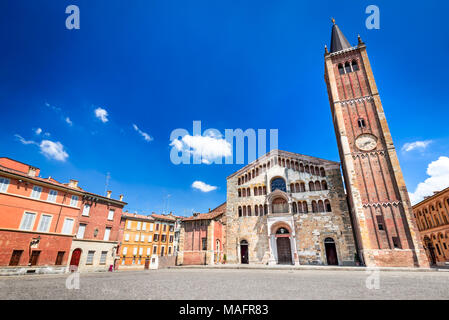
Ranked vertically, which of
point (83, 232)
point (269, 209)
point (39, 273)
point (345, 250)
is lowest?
point (39, 273)

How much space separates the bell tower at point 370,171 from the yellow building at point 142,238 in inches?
1371

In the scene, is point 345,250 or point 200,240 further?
point 200,240

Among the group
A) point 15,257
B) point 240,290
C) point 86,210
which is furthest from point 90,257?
point 240,290

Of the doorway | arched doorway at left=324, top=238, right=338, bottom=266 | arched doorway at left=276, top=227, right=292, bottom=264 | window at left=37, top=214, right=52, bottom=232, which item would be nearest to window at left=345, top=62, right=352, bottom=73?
arched doorway at left=324, top=238, right=338, bottom=266

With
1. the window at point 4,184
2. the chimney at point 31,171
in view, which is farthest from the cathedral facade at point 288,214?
the window at point 4,184

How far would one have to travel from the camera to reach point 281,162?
3056 cm

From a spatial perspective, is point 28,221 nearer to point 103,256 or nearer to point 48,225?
point 48,225

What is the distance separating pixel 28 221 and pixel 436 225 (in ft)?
177

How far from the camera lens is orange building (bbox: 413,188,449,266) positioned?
3102cm

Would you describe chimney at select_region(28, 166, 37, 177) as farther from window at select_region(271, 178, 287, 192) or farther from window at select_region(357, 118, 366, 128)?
window at select_region(357, 118, 366, 128)

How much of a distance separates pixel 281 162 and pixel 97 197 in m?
25.3

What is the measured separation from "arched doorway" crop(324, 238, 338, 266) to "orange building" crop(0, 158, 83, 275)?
94.6ft
